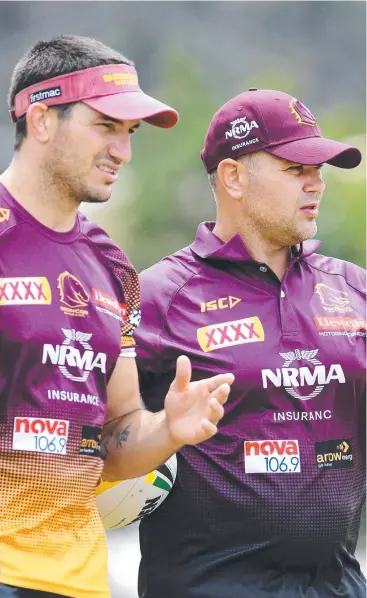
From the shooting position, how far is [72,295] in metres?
3.85

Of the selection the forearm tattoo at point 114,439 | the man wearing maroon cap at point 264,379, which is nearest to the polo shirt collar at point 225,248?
the man wearing maroon cap at point 264,379

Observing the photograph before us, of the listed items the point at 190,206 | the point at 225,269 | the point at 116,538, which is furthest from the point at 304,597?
the point at 190,206

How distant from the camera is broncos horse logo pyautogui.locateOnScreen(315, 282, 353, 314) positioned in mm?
4758

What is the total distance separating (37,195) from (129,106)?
0.40 meters

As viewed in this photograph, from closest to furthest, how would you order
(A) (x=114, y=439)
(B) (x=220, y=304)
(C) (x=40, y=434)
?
(C) (x=40, y=434) → (A) (x=114, y=439) → (B) (x=220, y=304)

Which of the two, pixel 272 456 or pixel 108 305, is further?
pixel 272 456

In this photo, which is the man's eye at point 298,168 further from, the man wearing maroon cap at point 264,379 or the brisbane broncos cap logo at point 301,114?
the brisbane broncos cap logo at point 301,114

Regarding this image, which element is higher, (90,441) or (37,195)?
(37,195)

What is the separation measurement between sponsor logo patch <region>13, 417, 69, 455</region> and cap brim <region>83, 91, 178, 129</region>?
3.17 ft

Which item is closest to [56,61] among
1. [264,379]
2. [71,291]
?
[71,291]

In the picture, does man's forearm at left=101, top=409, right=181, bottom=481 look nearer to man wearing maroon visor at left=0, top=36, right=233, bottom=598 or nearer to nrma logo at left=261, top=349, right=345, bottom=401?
man wearing maroon visor at left=0, top=36, right=233, bottom=598

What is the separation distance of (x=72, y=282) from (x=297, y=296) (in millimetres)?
1163

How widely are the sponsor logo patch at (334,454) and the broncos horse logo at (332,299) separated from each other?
0.52 m

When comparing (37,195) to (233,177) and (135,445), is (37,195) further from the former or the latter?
(233,177)
